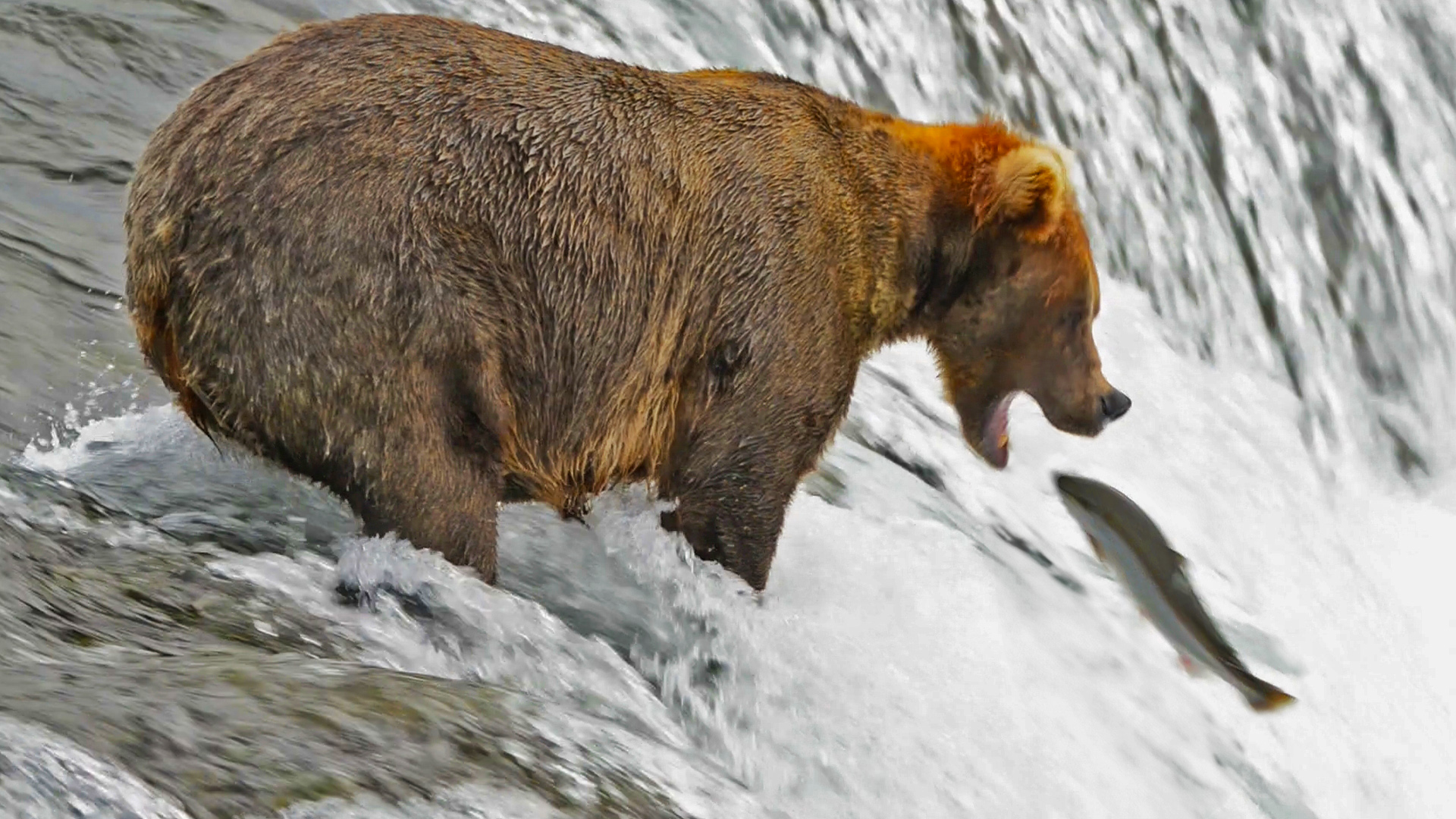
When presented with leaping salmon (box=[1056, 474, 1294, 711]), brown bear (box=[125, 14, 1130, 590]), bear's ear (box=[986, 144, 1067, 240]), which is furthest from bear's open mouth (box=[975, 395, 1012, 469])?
leaping salmon (box=[1056, 474, 1294, 711])

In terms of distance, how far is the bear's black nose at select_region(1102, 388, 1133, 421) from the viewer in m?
5.81

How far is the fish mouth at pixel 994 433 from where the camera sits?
5770mm

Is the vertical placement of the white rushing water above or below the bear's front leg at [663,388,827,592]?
below

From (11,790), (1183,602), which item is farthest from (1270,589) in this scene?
(11,790)

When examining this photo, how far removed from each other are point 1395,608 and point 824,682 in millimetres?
4680

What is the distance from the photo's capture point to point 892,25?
910 cm

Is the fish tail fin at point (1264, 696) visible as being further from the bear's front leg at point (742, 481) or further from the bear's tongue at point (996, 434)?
the bear's front leg at point (742, 481)

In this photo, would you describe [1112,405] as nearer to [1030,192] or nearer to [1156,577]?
[1030,192]

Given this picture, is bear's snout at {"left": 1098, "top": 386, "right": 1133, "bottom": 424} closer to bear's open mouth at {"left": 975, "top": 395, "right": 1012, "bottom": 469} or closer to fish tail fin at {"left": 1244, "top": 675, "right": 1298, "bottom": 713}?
bear's open mouth at {"left": 975, "top": 395, "right": 1012, "bottom": 469}

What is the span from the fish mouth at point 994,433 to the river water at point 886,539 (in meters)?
0.43

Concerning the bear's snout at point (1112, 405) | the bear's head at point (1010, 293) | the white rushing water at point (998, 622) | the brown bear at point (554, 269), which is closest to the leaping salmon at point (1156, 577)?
the white rushing water at point (998, 622)

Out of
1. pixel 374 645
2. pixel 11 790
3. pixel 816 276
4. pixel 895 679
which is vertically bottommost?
pixel 895 679

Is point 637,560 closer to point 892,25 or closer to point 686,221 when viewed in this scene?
point 686,221

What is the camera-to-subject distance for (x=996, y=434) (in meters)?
5.84
